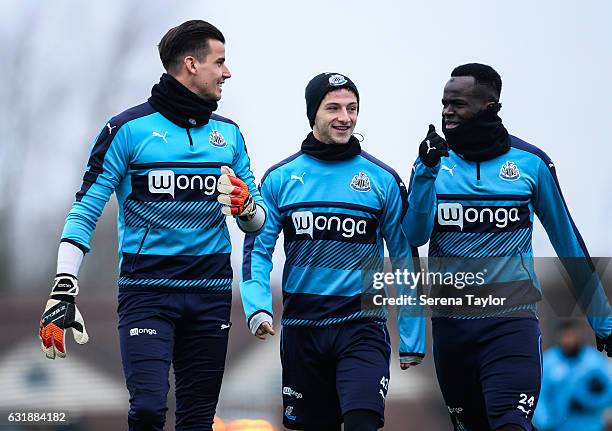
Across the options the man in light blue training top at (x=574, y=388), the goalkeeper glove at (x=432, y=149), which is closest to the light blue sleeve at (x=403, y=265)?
the goalkeeper glove at (x=432, y=149)

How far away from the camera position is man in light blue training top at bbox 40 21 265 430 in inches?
278

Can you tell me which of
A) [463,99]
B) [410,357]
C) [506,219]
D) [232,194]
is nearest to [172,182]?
[232,194]

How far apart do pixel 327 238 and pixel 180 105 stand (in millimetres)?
1155

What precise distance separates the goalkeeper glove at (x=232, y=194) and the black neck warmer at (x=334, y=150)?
2.69 feet

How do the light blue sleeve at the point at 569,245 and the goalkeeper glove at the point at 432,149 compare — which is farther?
the light blue sleeve at the point at 569,245

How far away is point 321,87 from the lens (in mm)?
7789

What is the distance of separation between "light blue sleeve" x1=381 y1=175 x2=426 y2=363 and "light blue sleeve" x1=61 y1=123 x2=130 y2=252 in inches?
62.7

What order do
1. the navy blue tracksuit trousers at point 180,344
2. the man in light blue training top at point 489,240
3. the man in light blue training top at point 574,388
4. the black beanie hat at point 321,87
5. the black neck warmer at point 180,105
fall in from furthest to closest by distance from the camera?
the man in light blue training top at point 574,388 → the black beanie hat at point 321,87 → the man in light blue training top at point 489,240 → the black neck warmer at point 180,105 → the navy blue tracksuit trousers at point 180,344

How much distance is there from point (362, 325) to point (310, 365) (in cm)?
40

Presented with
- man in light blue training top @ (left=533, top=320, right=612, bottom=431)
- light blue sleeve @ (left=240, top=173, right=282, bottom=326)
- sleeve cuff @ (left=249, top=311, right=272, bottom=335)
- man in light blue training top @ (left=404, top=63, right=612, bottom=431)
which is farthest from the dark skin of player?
man in light blue training top @ (left=533, top=320, right=612, bottom=431)

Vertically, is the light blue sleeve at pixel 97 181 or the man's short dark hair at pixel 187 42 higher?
the man's short dark hair at pixel 187 42

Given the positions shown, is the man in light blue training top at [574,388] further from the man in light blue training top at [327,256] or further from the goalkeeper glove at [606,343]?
the man in light blue training top at [327,256]

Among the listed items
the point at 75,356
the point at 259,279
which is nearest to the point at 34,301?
the point at 75,356

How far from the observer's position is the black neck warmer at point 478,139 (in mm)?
7816
